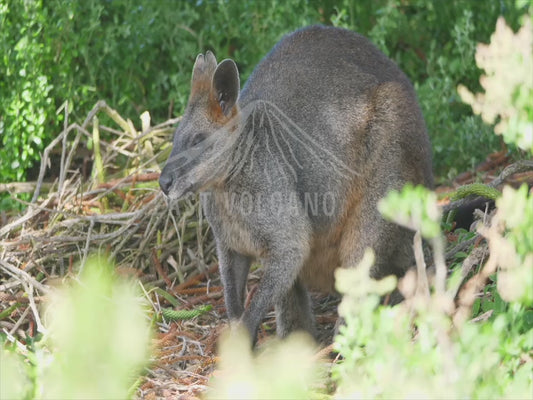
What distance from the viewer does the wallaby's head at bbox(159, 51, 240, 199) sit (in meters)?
4.54

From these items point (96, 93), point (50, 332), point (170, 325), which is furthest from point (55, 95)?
point (50, 332)

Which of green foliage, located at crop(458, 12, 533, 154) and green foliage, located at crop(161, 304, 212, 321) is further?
green foliage, located at crop(161, 304, 212, 321)

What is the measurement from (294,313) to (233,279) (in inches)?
15.1

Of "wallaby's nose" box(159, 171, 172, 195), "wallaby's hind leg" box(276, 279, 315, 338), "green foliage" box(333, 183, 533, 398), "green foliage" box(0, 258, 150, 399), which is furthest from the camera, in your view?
"wallaby's hind leg" box(276, 279, 315, 338)

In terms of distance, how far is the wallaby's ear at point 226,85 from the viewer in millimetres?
4645

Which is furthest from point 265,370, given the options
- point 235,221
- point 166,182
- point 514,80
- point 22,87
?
point 22,87

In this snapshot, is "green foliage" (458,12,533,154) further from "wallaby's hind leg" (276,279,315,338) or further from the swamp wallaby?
"wallaby's hind leg" (276,279,315,338)

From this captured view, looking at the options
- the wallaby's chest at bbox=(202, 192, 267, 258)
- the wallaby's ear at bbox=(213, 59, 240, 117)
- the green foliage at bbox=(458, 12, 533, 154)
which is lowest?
the wallaby's chest at bbox=(202, 192, 267, 258)

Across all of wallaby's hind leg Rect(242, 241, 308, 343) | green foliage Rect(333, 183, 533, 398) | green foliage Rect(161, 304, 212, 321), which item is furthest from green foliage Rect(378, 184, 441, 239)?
green foliage Rect(161, 304, 212, 321)

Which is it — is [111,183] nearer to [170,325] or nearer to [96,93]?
[96,93]

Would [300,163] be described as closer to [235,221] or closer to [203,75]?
[235,221]

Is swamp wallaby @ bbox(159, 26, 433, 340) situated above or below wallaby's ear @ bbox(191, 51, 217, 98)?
below

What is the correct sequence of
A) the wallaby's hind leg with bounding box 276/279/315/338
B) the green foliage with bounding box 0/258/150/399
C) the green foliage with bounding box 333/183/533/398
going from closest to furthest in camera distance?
the green foliage with bounding box 0/258/150/399 → the green foliage with bounding box 333/183/533/398 → the wallaby's hind leg with bounding box 276/279/315/338

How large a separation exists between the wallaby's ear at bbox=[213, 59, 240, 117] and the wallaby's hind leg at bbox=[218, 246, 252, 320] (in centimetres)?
76
